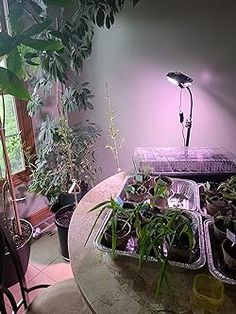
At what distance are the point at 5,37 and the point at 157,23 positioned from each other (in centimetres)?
114

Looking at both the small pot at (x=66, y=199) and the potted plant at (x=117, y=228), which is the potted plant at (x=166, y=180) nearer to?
the potted plant at (x=117, y=228)

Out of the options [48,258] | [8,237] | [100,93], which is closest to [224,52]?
[100,93]

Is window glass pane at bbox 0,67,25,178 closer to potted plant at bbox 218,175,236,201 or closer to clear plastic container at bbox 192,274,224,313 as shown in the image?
potted plant at bbox 218,175,236,201

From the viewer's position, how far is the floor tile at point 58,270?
1869 millimetres

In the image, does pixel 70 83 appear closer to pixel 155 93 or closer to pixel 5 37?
pixel 155 93

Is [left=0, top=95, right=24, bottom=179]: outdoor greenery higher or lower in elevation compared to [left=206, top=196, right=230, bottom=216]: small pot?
higher

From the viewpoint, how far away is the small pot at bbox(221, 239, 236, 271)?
0.82 m

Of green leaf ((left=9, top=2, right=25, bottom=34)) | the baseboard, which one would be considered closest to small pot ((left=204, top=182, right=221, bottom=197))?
green leaf ((left=9, top=2, right=25, bottom=34))

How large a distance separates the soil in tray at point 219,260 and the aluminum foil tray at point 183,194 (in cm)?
20

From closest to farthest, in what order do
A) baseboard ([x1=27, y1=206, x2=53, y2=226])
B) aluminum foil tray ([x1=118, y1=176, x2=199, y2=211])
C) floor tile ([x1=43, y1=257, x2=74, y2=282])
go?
aluminum foil tray ([x1=118, y1=176, x2=199, y2=211]) < floor tile ([x1=43, y1=257, x2=74, y2=282]) < baseboard ([x1=27, y1=206, x2=53, y2=226])

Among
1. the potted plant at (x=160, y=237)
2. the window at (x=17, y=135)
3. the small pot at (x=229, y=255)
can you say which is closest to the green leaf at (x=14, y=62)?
the window at (x=17, y=135)

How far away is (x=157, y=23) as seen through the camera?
193cm

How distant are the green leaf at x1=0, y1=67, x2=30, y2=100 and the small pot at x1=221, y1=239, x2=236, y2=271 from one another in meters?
1.01

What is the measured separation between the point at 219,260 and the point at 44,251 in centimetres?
157
